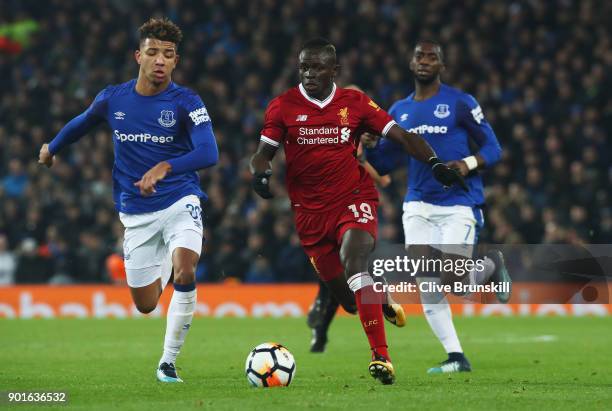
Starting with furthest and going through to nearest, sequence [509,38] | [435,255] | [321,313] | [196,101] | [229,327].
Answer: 1. [509,38]
2. [229,327]
3. [321,313]
4. [435,255]
5. [196,101]

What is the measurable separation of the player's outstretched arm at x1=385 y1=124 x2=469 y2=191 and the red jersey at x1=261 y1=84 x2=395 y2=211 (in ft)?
0.33

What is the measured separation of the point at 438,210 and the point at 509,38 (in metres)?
12.7

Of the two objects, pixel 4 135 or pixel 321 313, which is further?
pixel 4 135

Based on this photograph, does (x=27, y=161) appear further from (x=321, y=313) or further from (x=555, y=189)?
(x=321, y=313)

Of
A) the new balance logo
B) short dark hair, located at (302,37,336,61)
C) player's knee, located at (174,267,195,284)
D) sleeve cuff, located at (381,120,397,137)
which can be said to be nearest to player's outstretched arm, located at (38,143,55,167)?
player's knee, located at (174,267,195,284)

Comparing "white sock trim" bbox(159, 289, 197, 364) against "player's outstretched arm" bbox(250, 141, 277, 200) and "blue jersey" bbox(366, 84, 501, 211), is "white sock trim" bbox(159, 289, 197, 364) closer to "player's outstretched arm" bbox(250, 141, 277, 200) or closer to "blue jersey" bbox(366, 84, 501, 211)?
"player's outstretched arm" bbox(250, 141, 277, 200)

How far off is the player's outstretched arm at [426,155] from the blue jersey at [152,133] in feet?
A: 4.53

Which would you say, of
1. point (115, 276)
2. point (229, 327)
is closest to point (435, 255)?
point (229, 327)

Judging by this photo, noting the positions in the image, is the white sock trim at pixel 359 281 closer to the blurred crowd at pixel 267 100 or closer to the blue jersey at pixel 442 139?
the blue jersey at pixel 442 139

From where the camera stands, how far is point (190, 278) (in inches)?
323

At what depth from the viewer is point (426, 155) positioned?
8094 millimetres

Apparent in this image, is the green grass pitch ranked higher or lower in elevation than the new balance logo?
lower

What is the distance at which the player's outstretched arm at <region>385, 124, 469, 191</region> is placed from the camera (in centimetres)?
793

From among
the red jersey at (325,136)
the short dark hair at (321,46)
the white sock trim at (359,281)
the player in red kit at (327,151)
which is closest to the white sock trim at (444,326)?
the player in red kit at (327,151)
